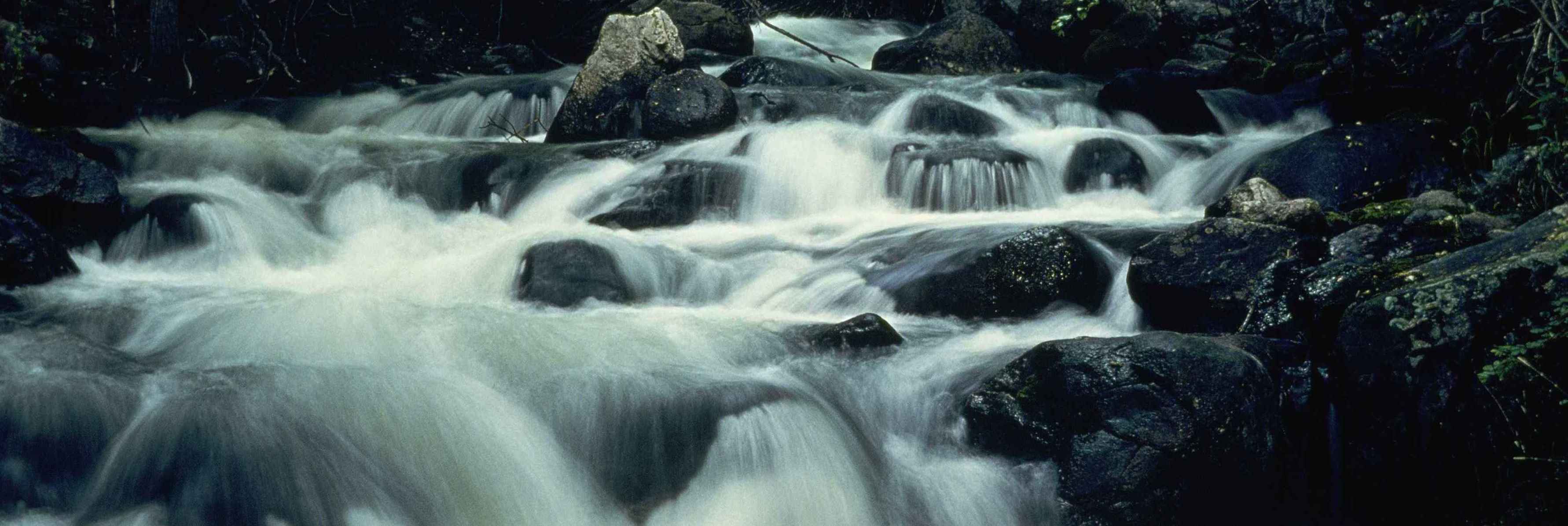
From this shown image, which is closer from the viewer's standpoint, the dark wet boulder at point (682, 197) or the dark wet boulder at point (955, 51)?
the dark wet boulder at point (682, 197)

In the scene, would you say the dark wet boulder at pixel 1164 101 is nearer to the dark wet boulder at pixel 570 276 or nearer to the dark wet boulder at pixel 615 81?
the dark wet boulder at pixel 615 81

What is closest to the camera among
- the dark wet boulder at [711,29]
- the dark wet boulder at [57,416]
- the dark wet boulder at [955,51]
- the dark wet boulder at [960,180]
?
the dark wet boulder at [57,416]

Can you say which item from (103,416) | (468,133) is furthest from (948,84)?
(103,416)

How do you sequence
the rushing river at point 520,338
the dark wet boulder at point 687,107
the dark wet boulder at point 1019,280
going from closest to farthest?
the rushing river at point 520,338, the dark wet boulder at point 1019,280, the dark wet boulder at point 687,107

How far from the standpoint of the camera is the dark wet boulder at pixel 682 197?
27.6 ft

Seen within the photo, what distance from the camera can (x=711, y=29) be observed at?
14023 mm

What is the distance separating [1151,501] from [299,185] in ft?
22.7

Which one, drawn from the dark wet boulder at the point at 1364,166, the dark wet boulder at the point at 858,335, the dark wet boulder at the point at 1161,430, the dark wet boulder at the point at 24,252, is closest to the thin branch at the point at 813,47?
the dark wet boulder at the point at 1364,166

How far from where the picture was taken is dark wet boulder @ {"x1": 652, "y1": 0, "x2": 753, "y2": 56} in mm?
13992

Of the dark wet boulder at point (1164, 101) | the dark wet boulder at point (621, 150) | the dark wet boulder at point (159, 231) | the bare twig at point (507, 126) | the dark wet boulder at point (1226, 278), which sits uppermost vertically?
the dark wet boulder at point (1164, 101)

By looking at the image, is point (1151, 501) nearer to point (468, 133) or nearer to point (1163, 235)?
point (1163, 235)

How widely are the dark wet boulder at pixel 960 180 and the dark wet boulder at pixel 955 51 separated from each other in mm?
4425

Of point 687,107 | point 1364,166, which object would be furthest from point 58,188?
point 1364,166

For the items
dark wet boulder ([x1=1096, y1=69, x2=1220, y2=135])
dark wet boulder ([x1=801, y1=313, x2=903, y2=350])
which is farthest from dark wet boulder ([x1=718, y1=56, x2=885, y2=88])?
dark wet boulder ([x1=801, y1=313, x2=903, y2=350])
